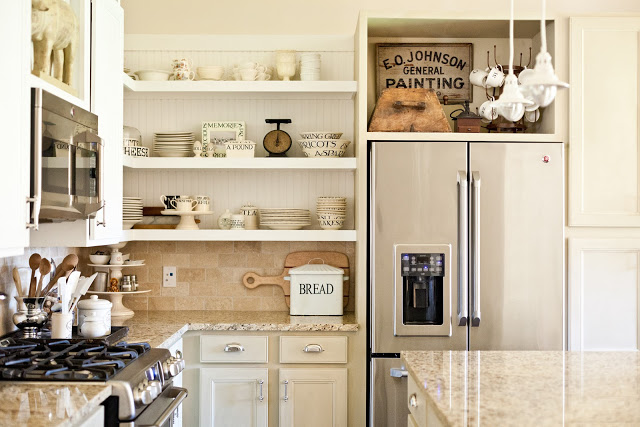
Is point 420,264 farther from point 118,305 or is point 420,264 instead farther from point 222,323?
point 118,305

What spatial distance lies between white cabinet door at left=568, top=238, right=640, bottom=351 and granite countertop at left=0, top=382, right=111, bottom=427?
8.11ft

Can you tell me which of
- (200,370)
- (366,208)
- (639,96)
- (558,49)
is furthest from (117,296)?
(639,96)

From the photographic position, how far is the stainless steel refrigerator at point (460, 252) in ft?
12.0

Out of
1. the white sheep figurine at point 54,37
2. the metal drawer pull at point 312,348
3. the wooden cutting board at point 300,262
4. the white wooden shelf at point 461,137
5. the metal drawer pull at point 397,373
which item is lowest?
the metal drawer pull at point 397,373

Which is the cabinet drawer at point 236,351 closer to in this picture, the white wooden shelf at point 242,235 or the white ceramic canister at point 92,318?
the white wooden shelf at point 242,235

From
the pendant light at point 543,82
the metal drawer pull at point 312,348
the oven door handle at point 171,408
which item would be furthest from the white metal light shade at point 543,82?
the metal drawer pull at point 312,348

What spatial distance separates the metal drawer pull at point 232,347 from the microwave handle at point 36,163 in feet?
4.98

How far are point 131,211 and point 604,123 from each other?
2434 mm

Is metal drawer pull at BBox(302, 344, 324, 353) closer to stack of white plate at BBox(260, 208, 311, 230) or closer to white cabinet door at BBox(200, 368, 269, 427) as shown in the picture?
white cabinet door at BBox(200, 368, 269, 427)

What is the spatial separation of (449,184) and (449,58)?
2.98ft

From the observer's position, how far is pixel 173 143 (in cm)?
408

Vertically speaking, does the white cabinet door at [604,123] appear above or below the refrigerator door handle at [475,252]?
above

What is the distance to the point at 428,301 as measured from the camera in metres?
3.67

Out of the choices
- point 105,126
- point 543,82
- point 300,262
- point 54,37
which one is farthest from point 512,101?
point 300,262
